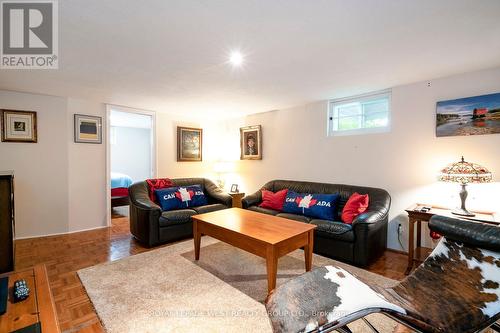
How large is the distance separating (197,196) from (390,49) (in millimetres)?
3341

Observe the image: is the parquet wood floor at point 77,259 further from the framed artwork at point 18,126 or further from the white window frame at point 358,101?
the white window frame at point 358,101

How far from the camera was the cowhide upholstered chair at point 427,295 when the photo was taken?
1.21 meters

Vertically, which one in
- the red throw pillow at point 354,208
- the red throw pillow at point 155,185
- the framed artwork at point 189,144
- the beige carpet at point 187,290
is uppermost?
the framed artwork at point 189,144

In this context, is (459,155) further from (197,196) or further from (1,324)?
(1,324)

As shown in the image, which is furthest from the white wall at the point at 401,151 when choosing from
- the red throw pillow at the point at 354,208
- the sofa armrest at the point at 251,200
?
the sofa armrest at the point at 251,200

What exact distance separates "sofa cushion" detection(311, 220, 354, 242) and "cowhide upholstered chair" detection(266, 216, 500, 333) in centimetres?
108

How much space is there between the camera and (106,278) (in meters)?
2.39

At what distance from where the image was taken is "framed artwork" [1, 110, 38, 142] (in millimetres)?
3385

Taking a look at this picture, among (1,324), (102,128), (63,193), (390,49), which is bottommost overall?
(1,324)

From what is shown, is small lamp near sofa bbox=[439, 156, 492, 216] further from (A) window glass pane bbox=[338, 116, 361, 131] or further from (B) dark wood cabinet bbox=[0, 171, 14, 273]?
(B) dark wood cabinet bbox=[0, 171, 14, 273]

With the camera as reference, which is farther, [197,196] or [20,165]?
[197,196]

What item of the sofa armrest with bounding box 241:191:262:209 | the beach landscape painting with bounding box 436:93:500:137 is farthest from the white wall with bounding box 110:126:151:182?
the beach landscape painting with bounding box 436:93:500:137

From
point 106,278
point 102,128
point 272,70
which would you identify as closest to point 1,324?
point 106,278

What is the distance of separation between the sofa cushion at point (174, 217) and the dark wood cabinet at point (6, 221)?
1.51 metres
